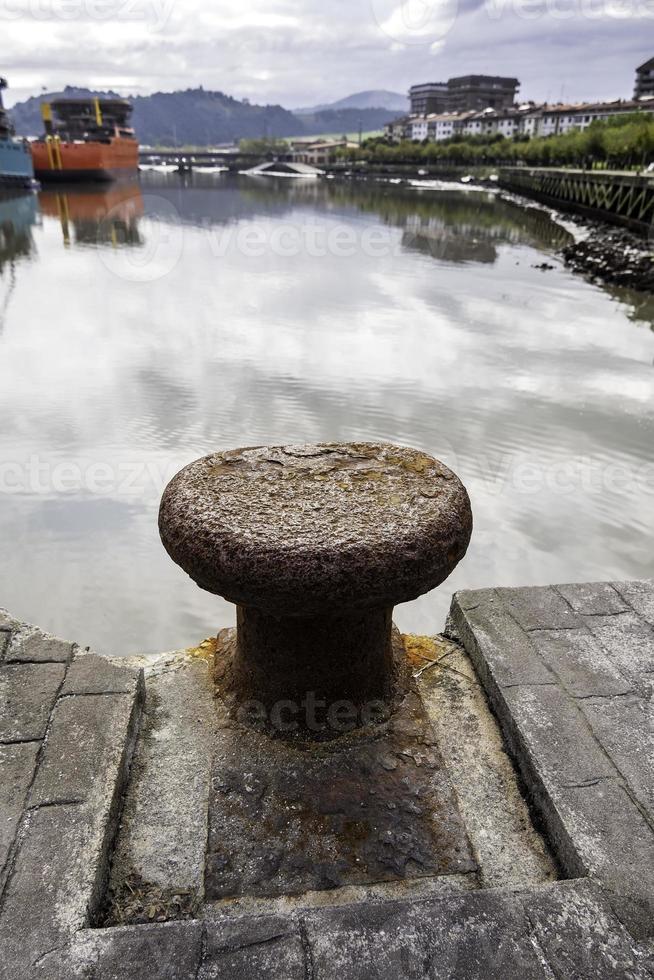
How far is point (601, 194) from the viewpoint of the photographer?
2555cm

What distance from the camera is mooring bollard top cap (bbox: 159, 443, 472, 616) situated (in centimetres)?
165

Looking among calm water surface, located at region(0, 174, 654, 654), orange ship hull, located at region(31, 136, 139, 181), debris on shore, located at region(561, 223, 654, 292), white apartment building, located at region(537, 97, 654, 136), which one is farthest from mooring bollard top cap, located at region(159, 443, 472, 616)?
white apartment building, located at region(537, 97, 654, 136)

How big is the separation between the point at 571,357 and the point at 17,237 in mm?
17575

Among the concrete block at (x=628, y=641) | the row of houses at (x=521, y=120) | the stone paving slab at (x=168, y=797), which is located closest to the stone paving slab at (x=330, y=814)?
the stone paving slab at (x=168, y=797)

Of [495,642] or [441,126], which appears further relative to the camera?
[441,126]

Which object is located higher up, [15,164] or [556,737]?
[15,164]

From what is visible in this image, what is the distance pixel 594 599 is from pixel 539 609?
0.25 m

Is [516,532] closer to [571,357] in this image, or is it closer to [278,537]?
[278,537]

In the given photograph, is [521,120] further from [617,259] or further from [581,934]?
[581,934]

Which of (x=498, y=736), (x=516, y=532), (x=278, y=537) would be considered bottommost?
(x=516, y=532)

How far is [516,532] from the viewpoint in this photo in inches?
169

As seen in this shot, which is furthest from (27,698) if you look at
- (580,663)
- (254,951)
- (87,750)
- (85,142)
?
(85,142)

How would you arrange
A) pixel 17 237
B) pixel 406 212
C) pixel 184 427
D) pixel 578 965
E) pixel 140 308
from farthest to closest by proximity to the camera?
pixel 406 212 → pixel 17 237 → pixel 140 308 → pixel 184 427 → pixel 578 965

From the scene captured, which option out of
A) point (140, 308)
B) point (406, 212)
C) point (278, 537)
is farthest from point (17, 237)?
point (278, 537)
